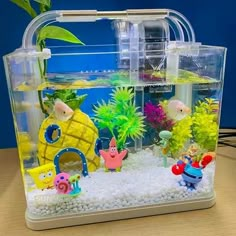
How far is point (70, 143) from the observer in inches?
20.9

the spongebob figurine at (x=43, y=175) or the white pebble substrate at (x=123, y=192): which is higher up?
the spongebob figurine at (x=43, y=175)

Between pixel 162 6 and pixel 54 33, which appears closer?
pixel 54 33

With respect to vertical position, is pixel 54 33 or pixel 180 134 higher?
pixel 54 33

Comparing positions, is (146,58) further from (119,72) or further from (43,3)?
(43,3)

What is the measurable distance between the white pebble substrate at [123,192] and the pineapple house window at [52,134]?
3.3 inches

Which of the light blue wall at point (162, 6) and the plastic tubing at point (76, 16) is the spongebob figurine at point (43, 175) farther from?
the light blue wall at point (162, 6)

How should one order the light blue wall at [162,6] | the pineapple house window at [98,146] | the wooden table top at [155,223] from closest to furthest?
the wooden table top at [155,223] < the pineapple house window at [98,146] < the light blue wall at [162,6]

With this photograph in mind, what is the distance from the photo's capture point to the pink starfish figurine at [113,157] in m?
0.52

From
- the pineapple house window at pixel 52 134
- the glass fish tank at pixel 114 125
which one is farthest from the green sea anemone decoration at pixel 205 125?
the pineapple house window at pixel 52 134

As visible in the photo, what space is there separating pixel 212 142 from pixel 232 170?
0.15 meters

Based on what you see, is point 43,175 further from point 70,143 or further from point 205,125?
point 205,125

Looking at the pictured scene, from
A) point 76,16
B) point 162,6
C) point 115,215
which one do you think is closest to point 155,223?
point 115,215

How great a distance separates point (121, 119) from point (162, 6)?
1.21 ft

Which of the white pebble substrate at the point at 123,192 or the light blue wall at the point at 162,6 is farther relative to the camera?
the light blue wall at the point at 162,6
